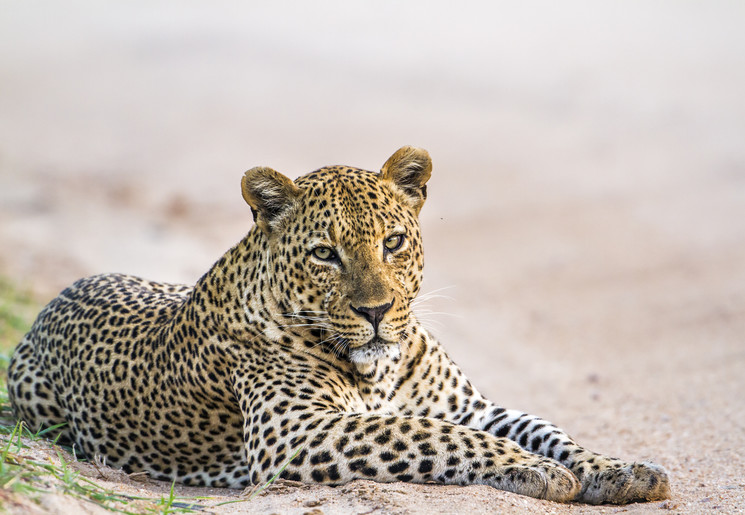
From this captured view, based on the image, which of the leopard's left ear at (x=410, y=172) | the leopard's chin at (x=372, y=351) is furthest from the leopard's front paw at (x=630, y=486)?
the leopard's left ear at (x=410, y=172)

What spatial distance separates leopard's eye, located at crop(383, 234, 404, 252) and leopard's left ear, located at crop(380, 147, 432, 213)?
48cm

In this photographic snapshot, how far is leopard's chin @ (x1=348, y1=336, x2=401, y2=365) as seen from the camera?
6086 mm

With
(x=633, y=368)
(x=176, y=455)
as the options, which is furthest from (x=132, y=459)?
(x=633, y=368)

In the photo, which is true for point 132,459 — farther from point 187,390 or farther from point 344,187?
point 344,187

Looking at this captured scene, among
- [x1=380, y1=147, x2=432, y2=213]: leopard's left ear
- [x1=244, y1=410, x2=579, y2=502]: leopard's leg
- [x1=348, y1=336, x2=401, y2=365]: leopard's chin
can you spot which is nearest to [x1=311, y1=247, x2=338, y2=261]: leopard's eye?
[x1=348, y1=336, x2=401, y2=365]: leopard's chin

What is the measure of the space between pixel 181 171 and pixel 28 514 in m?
19.4

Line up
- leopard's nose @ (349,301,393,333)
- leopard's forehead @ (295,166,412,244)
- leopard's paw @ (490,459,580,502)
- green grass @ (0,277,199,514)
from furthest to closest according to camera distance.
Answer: leopard's forehead @ (295,166,412,244) → leopard's nose @ (349,301,393,333) → leopard's paw @ (490,459,580,502) → green grass @ (0,277,199,514)

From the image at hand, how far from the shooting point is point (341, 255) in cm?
613

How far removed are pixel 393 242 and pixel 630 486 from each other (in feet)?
6.65

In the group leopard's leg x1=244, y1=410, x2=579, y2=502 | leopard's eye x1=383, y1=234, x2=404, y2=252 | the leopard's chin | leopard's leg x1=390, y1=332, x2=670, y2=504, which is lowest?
leopard's leg x1=244, y1=410, x2=579, y2=502

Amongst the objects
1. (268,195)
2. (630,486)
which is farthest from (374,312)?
(630,486)

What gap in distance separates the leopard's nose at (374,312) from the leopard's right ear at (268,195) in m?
0.87

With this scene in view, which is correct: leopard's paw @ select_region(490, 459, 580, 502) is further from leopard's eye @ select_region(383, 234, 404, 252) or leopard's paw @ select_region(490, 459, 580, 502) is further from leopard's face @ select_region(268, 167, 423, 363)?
leopard's eye @ select_region(383, 234, 404, 252)

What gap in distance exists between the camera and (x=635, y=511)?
18.3 feet
